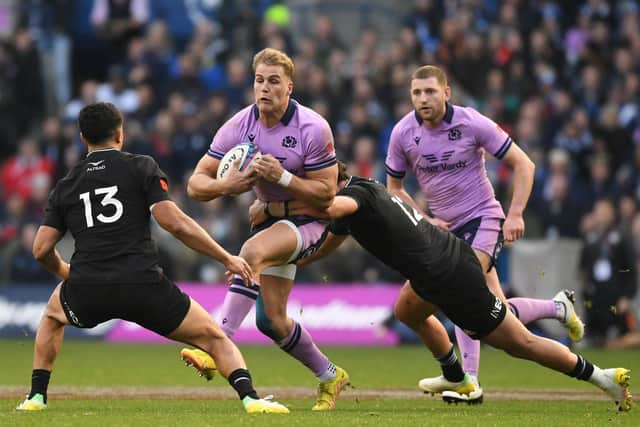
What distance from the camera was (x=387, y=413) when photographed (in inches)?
409

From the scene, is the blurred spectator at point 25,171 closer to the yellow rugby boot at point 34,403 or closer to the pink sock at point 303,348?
the pink sock at point 303,348

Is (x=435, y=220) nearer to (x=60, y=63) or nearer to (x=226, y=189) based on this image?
(x=226, y=189)

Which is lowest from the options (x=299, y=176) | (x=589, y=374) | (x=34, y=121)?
(x=34, y=121)

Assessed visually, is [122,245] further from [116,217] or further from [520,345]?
[520,345]

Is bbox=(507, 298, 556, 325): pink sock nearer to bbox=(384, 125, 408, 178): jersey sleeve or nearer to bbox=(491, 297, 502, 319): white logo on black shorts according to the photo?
bbox=(384, 125, 408, 178): jersey sleeve

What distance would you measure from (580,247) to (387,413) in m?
9.88

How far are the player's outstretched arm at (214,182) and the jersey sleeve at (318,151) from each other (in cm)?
69

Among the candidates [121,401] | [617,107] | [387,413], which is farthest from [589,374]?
[617,107]

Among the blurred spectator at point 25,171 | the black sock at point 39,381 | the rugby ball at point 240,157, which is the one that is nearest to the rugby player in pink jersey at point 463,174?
the rugby ball at point 240,157

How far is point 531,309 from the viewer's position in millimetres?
11867

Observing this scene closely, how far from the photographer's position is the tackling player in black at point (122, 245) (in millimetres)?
9461

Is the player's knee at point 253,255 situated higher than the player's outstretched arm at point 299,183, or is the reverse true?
the player's outstretched arm at point 299,183

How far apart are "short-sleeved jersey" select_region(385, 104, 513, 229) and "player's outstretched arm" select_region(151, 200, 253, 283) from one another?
3020 millimetres

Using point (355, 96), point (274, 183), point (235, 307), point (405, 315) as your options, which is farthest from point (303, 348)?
point (355, 96)
